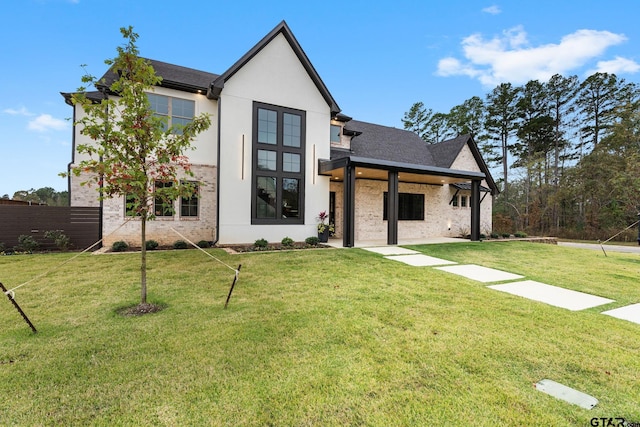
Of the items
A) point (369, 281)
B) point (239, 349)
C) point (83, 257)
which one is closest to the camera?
point (239, 349)

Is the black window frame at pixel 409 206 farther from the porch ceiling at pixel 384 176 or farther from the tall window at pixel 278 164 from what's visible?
the tall window at pixel 278 164

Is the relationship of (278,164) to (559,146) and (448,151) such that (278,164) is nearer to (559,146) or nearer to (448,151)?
(448,151)

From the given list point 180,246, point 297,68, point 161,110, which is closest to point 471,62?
point 297,68

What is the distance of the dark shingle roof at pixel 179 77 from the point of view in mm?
10727

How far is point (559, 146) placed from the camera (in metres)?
26.8

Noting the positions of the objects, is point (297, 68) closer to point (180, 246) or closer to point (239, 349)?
point (180, 246)

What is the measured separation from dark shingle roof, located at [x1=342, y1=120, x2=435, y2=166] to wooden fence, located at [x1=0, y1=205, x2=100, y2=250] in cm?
1090

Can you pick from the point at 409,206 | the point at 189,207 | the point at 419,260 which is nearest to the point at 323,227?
the point at 419,260

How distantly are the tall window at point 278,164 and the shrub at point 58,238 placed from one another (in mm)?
6628

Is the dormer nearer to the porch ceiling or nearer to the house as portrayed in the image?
the house

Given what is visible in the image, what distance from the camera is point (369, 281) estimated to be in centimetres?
595

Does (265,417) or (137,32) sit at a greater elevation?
(137,32)

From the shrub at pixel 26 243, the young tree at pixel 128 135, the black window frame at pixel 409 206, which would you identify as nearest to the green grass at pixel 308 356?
the young tree at pixel 128 135

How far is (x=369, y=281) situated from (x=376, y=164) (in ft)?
20.6
